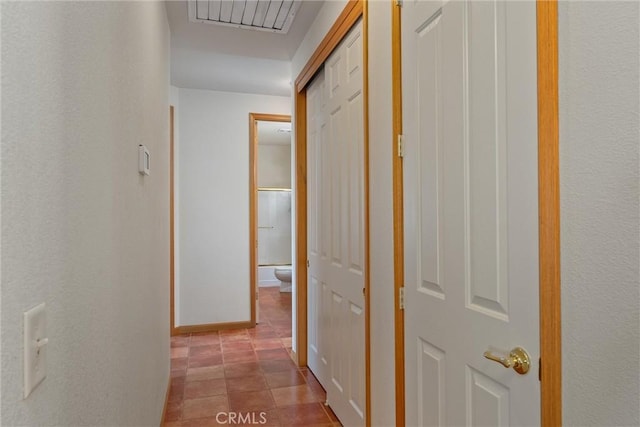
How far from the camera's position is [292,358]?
139 inches

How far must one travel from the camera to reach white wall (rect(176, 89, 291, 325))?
438cm

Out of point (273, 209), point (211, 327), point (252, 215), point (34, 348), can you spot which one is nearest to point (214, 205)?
point (252, 215)

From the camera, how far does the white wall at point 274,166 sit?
7395 mm

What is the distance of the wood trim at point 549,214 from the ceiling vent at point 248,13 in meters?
1.95

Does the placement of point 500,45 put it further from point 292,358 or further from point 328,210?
point 292,358

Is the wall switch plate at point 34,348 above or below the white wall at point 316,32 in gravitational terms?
below

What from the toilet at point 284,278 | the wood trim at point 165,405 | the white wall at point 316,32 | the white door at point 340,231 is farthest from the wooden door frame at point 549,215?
the toilet at point 284,278

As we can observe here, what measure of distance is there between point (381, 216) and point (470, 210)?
611 millimetres

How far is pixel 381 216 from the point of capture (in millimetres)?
1827

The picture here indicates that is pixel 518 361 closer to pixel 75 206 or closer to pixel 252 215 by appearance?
pixel 75 206

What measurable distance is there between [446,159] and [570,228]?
0.50 m

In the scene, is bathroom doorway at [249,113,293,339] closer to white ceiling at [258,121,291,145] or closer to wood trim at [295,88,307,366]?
white ceiling at [258,121,291,145]

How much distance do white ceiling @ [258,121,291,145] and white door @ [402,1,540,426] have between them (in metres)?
4.26

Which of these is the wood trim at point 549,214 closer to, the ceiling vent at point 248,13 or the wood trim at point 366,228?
the wood trim at point 366,228
